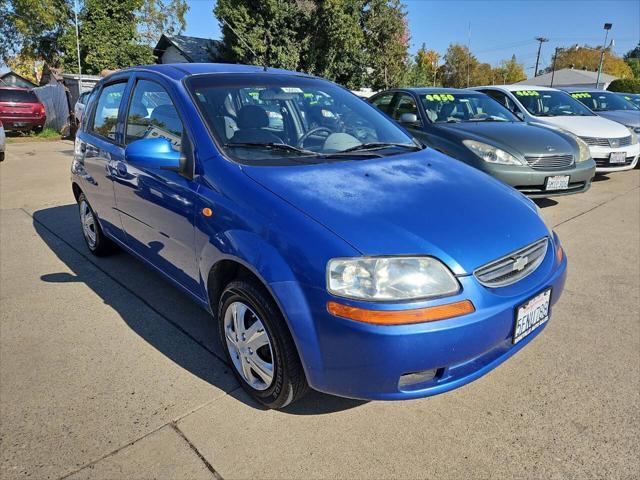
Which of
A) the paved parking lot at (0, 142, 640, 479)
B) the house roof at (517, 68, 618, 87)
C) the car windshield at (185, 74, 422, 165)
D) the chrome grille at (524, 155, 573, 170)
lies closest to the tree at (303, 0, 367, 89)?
the chrome grille at (524, 155, 573, 170)

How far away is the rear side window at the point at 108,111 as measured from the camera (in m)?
3.55

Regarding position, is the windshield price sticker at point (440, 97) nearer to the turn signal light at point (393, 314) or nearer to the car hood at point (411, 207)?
the car hood at point (411, 207)

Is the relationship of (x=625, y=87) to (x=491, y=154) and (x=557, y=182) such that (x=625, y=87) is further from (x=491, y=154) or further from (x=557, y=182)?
(x=491, y=154)

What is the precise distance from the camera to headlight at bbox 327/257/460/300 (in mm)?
1811

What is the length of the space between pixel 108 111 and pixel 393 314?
310 cm

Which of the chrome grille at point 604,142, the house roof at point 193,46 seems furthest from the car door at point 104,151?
the house roof at point 193,46

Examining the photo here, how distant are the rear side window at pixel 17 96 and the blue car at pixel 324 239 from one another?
15922mm

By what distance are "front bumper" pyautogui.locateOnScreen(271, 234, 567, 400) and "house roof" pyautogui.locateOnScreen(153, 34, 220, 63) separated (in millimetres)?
25327

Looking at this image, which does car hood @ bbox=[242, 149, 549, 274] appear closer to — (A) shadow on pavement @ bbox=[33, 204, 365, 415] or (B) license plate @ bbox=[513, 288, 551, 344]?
(B) license plate @ bbox=[513, 288, 551, 344]

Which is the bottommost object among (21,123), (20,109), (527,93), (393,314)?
(21,123)

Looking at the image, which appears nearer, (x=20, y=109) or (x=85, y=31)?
(x=20, y=109)

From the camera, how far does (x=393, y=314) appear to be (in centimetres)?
178

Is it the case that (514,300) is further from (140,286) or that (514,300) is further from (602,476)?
(140,286)

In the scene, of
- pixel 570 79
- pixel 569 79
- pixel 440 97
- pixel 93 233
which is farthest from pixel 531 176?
pixel 569 79
